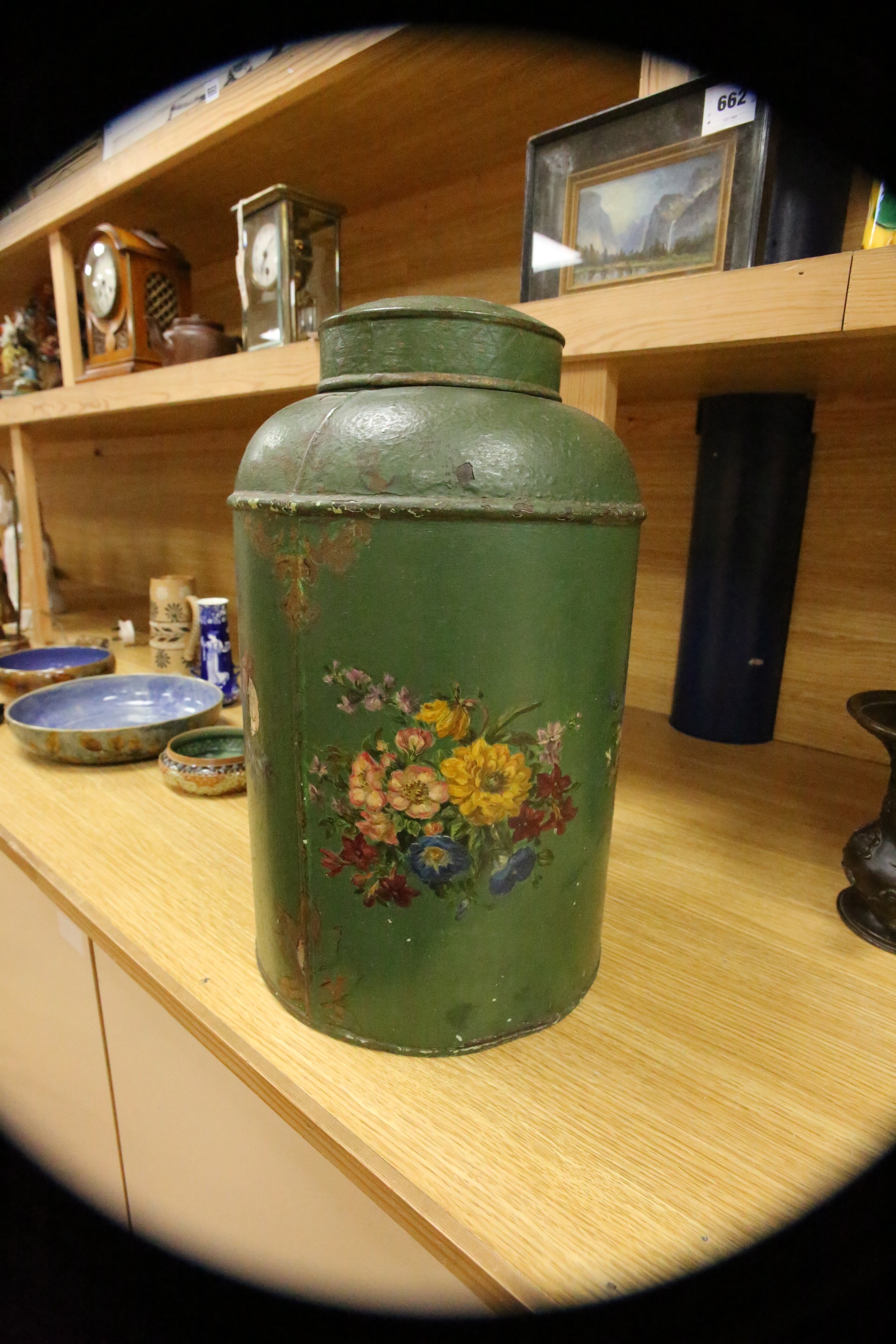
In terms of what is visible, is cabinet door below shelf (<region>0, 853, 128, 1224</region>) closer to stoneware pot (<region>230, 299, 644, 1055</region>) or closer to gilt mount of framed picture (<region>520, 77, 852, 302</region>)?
stoneware pot (<region>230, 299, 644, 1055</region>)

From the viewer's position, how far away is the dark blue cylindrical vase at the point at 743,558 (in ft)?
3.30

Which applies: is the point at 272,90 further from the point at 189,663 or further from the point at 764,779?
the point at 764,779

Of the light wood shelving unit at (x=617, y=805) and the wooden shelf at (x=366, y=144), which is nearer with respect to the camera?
the light wood shelving unit at (x=617, y=805)

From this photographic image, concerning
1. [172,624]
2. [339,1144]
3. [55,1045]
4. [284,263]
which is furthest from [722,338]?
[172,624]

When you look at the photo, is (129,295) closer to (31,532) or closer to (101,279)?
(101,279)

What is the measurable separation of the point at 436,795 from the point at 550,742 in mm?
81

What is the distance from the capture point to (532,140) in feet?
2.49

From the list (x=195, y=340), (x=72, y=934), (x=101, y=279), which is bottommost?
(x=72, y=934)

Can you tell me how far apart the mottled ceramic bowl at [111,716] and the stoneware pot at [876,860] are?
0.83 meters

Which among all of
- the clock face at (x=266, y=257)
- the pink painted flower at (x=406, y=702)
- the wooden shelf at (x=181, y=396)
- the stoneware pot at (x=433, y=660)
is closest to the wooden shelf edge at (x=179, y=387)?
the wooden shelf at (x=181, y=396)

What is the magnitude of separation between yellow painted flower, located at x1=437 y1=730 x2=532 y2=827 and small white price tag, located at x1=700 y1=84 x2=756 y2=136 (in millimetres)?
557

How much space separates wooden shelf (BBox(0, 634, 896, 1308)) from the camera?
41cm

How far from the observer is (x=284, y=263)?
1.09m

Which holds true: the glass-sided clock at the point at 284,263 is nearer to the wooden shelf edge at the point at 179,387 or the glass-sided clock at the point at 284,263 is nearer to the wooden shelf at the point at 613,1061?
the wooden shelf edge at the point at 179,387
